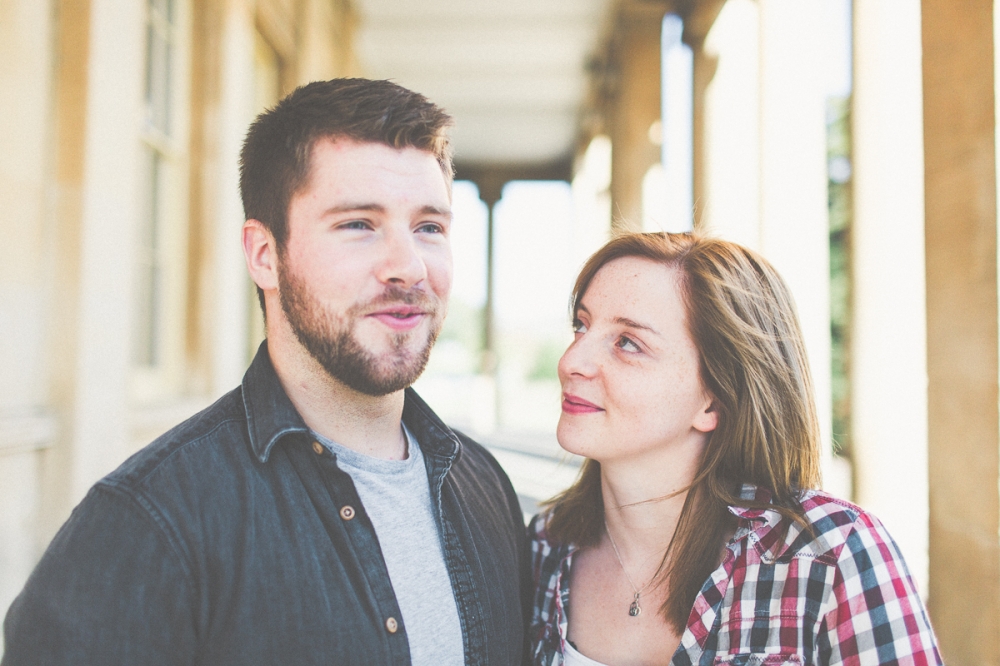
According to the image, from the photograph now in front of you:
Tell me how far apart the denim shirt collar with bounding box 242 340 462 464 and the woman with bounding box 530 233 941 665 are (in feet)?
1.15

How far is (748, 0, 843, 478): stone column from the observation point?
14.1 feet

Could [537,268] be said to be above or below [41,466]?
above

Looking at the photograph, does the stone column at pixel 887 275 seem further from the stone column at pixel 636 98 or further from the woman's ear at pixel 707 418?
the stone column at pixel 636 98

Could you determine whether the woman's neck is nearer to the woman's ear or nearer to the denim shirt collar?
the woman's ear

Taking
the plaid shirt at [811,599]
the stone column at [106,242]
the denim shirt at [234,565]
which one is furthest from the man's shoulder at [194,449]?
the stone column at [106,242]

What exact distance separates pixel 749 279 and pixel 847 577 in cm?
81

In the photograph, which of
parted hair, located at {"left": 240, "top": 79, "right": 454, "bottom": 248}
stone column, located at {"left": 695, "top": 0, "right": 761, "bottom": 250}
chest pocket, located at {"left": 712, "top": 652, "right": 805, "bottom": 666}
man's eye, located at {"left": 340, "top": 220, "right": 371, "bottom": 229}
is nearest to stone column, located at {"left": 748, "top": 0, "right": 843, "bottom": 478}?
stone column, located at {"left": 695, "top": 0, "right": 761, "bottom": 250}

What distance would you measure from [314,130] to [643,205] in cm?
665

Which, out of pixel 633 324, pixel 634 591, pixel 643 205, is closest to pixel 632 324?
pixel 633 324

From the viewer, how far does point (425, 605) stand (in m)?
1.54

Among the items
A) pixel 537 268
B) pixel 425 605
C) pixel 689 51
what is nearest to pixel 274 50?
pixel 689 51

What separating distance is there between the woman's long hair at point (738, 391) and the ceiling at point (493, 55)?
5.27 m

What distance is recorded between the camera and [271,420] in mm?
1517

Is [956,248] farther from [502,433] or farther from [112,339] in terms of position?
[502,433]
